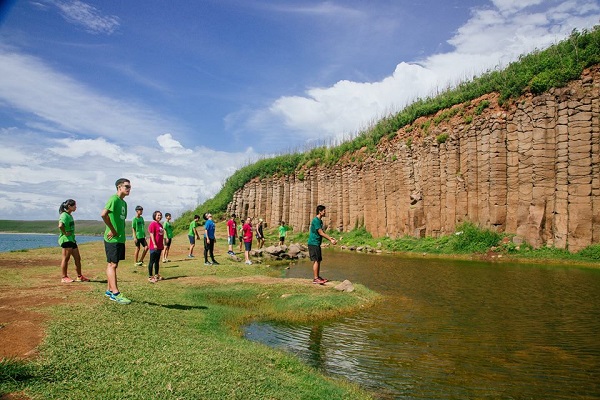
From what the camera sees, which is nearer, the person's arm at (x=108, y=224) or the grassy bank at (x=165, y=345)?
the grassy bank at (x=165, y=345)

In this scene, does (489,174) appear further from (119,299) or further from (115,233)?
(119,299)

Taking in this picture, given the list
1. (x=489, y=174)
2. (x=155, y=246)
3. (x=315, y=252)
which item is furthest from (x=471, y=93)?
(x=155, y=246)

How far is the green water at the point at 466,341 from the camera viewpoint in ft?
18.9

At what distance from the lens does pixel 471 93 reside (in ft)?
98.2

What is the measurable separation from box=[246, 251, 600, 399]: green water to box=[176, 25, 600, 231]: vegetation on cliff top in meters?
14.3

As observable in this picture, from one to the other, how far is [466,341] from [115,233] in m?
7.32

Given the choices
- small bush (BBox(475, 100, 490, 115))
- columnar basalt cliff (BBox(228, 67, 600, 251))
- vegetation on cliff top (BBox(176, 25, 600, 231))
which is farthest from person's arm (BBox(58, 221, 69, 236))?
small bush (BBox(475, 100, 490, 115))

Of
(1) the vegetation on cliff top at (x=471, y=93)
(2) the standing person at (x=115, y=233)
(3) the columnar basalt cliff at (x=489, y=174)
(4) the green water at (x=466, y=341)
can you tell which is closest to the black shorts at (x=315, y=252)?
(4) the green water at (x=466, y=341)

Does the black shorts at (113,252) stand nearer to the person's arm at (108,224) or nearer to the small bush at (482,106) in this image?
the person's arm at (108,224)

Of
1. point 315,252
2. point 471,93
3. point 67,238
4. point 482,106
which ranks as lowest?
point 315,252

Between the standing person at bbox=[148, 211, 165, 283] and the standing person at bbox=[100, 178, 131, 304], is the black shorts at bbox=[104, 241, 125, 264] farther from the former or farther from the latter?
the standing person at bbox=[148, 211, 165, 283]

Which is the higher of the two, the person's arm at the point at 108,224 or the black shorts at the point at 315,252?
the person's arm at the point at 108,224

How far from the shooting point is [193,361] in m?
5.29

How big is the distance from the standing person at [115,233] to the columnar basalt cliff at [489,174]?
20599 mm
